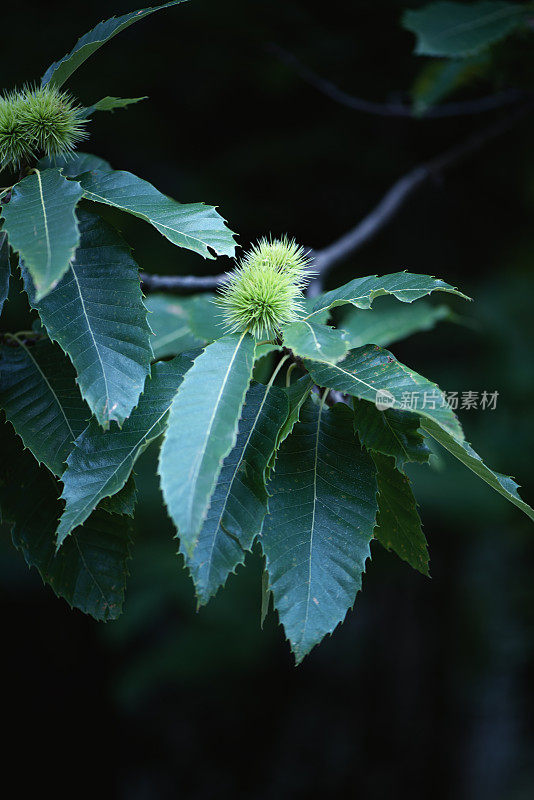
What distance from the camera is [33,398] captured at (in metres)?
1.13

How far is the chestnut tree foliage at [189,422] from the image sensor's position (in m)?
0.90

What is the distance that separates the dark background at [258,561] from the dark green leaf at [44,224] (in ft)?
7.19

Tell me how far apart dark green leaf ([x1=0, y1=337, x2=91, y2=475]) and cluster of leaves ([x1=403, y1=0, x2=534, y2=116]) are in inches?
68.3

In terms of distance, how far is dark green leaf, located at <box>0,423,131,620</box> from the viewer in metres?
1.14

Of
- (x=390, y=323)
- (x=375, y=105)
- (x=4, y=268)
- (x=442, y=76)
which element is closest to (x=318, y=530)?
(x=4, y=268)

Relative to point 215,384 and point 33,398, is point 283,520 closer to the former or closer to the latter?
point 215,384

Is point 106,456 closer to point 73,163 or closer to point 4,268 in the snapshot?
point 4,268

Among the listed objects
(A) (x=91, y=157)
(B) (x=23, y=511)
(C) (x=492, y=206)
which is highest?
(C) (x=492, y=206)

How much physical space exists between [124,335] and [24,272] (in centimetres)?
21

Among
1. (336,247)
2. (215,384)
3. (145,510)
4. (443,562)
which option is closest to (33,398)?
(215,384)

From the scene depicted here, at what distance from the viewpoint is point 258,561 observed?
3.61 metres

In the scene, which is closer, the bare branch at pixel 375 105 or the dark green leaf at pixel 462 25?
the dark green leaf at pixel 462 25

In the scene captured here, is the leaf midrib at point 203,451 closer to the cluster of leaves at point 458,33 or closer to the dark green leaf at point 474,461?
the dark green leaf at point 474,461

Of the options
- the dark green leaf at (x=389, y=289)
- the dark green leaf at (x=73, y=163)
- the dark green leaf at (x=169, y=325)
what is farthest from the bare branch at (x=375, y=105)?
the dark green leaf at (x=389, y=289)
